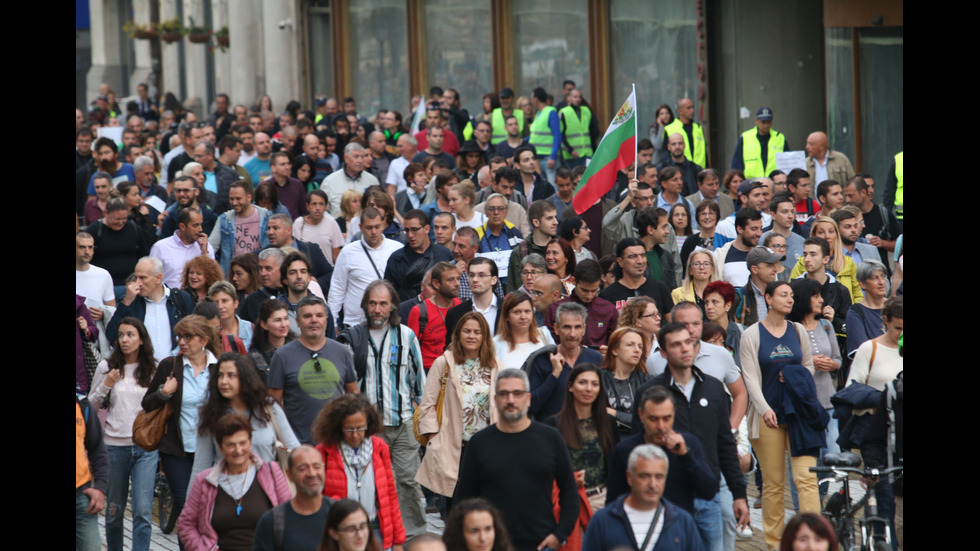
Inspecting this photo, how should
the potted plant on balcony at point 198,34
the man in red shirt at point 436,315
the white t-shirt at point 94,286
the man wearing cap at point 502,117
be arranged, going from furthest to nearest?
the potted plant on balcony at point 198,34 < the man wearing cap at point 502,117 < the white t-shirt at point 94,286 < the man in red shirt at point 436,315

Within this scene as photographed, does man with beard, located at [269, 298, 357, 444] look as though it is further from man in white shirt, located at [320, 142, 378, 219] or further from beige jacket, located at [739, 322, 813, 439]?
man in white shirt, located at [320, 142, 378, 219]

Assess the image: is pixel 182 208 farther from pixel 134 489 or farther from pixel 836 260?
pixel 836 260

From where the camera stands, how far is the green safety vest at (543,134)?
20938 mm

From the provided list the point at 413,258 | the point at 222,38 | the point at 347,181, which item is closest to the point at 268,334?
A: the point at 413,258

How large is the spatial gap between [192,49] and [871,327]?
3525cm

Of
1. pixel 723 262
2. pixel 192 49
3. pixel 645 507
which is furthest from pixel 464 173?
pixel 192 49

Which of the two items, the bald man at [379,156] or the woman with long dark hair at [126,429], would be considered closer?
the woman with long dark hair at [126,429]

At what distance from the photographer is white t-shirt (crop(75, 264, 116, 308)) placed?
11.5 metres

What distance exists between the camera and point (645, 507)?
22.6ft

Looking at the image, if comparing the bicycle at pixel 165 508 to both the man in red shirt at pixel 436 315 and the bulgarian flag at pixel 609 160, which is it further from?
the bulgarian flag at pixel 609 160

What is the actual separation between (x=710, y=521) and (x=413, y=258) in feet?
15.1

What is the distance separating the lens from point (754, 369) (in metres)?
9.32

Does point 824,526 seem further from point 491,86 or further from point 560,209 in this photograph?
point 491,86

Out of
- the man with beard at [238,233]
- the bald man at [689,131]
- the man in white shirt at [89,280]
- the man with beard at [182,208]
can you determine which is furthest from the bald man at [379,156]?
the man in white shirt at [89,280]
